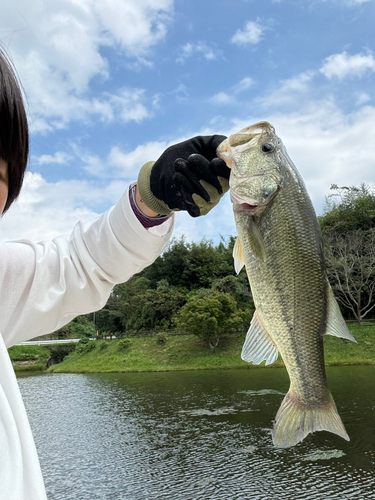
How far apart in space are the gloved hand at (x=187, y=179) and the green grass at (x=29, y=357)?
3969 cm

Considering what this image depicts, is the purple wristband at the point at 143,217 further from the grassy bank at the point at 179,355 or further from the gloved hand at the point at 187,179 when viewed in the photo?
the grassy bank at the point at 179,355

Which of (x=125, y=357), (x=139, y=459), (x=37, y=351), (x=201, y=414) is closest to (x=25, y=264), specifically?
(x=139, y=459)

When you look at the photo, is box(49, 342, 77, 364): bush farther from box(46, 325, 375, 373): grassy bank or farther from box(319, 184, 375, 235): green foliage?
box(319, 184, 375, 235): green foliage

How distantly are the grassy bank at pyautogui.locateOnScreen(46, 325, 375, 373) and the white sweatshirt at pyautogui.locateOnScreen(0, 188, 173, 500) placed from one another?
24.8 m

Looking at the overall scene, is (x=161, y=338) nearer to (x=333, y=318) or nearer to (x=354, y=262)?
(x=354, y=262)

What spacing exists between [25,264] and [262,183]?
4.27 feet

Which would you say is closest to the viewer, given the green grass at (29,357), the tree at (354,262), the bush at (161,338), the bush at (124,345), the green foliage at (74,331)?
the tree at (354,262)

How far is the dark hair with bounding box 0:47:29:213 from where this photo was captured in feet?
4.83

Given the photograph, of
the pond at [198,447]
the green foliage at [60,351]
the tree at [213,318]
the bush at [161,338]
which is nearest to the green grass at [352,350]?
the pond at [198,447]

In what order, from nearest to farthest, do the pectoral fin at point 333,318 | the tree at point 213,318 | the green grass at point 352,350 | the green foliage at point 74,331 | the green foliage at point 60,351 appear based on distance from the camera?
the pectoral fin at point 333,318 → the green grass at point 352,350 → the tree at point 213,318 → the green foliage at point 60,351 → the green foliage at point 74,331

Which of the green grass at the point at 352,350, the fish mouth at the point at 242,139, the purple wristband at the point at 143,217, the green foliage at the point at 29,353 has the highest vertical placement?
the fish mouth at the point at 242,139

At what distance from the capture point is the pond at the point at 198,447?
8.59 metres

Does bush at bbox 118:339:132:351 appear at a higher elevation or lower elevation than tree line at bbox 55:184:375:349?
lower

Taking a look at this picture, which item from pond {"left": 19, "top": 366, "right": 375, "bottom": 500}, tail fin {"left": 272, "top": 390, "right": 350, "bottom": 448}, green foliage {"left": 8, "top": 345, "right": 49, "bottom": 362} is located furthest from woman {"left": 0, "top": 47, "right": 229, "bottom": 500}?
green foliage {"left": 8, "top": 345, "right": 49, "bottom": 362}
